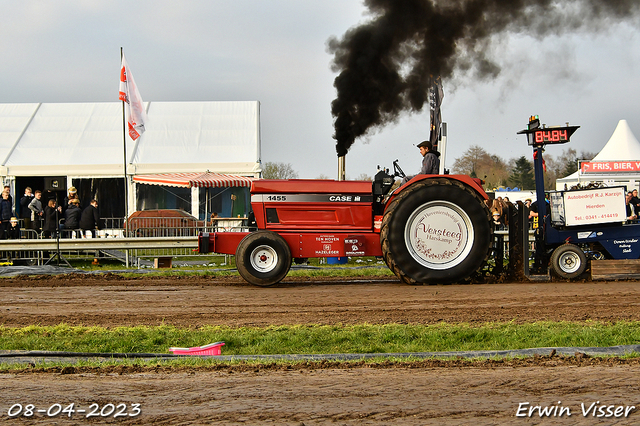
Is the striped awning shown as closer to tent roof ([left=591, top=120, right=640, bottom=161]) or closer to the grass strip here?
the grass strip

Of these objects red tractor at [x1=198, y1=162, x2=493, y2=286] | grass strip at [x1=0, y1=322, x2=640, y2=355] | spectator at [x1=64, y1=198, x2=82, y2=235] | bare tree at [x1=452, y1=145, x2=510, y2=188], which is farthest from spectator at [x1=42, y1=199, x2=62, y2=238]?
bare tree at [x1=452, y1=145, x2=510, y2=188]

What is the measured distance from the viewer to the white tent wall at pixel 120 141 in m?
17.9

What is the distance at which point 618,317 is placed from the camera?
6457 mm

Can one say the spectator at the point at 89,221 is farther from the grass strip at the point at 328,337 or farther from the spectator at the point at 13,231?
the grass strip at the point at 328,337

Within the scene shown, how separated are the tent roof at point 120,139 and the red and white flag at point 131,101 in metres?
2.09

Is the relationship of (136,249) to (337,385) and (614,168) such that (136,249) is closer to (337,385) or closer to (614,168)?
(337,385)

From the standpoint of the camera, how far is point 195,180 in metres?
17.2

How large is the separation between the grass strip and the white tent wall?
41.2 ft

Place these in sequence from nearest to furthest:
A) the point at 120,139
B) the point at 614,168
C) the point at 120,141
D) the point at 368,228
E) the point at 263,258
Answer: the point at 263,258
the point at 368,228
the point at 120,141
the point at 120,139
the point at 614,168

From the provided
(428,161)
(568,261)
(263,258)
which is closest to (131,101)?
(263,258)

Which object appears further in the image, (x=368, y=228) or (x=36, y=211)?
(x=36, y=211)

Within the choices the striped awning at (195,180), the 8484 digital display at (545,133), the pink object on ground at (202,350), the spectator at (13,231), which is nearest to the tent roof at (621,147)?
the striped awning at (195,180)

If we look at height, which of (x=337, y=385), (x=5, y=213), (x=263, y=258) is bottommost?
(x=337, y=385)

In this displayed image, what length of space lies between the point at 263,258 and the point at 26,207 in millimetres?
9236
